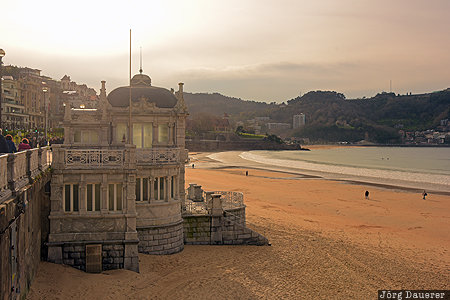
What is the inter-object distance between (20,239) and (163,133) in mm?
12280

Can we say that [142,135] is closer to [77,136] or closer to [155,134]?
[155,134]

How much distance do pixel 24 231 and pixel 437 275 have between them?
21.2 m

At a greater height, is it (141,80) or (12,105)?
(12,105)

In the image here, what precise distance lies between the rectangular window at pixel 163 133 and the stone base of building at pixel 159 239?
499cm

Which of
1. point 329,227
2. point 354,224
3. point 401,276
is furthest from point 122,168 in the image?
point 354,224

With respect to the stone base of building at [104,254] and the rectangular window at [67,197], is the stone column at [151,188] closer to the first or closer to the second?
the stone base of building at [104,254]

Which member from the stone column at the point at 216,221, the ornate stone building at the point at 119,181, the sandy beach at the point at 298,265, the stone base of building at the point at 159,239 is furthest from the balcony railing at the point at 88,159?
the stone column at the point at 216,221

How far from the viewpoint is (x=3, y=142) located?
540 inches

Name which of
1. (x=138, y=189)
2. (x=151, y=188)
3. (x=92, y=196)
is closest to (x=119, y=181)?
(x=92, y=196)

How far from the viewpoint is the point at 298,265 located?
22.1 metres

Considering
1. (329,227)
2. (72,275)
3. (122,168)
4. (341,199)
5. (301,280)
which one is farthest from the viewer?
(341,199)

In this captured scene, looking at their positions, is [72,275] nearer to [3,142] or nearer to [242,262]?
[3,142]

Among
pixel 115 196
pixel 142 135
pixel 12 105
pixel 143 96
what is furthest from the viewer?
pixel 12 105

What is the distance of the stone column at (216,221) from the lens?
2378 cm
